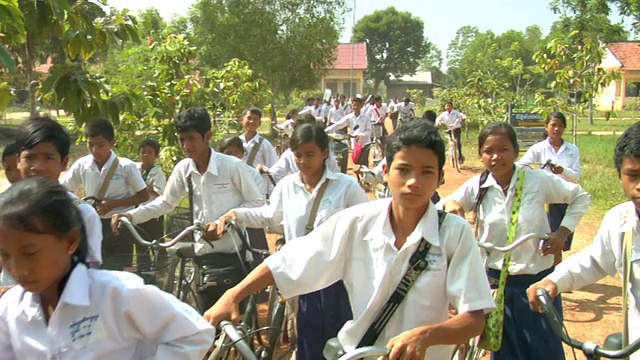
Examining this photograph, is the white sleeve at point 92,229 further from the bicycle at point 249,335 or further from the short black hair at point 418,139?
the short black hair at point 418,139

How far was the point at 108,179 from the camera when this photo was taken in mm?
4750

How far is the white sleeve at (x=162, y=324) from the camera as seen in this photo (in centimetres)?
175

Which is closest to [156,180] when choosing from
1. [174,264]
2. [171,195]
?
[171,195]

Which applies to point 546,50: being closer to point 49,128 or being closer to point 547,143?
point 547,143

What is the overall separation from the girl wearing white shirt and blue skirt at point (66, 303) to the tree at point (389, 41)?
71156 millimetres

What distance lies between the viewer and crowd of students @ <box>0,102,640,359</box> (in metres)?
1.73

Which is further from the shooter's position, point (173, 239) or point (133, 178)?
point (133, 178)

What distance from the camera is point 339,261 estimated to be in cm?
229

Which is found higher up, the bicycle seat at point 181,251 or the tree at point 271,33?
the tree at point 271,33

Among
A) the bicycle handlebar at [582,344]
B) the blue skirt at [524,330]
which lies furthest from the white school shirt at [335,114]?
the bicycle handlebar at [582,344]

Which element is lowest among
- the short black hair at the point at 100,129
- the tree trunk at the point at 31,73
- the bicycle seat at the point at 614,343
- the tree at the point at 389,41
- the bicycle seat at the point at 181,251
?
the bicycle seat at the point at 614,343

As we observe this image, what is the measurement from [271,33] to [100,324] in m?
22.7

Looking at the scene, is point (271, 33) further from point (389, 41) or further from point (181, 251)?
point (389, 41)

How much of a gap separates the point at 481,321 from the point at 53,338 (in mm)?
1287
